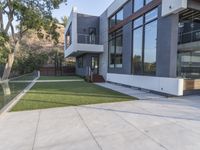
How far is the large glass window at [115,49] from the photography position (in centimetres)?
1445

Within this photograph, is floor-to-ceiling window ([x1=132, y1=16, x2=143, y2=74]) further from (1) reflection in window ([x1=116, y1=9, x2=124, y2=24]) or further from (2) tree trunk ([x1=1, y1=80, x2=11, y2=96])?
(2) tree trunk ([x1=1, y1=80, x2=11, y2=96])

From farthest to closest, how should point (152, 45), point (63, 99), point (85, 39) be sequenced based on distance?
point (85, 39)
point (152, 45)
point (63, 99)

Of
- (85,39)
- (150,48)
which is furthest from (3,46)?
(85,39)

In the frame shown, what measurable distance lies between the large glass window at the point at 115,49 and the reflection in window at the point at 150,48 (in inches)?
145

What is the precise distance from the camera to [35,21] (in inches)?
400

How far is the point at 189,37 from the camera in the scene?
11.4 meters

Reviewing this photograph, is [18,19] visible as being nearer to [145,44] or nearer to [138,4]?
[138,4]

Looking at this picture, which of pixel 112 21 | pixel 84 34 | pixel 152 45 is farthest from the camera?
pixel 84 34

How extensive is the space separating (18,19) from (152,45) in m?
7.65

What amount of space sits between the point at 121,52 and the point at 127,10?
2989mm

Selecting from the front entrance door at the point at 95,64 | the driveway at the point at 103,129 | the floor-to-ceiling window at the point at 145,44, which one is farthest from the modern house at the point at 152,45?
the driveway at the point at 103,129

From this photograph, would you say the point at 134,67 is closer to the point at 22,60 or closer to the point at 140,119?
the point at 140,119

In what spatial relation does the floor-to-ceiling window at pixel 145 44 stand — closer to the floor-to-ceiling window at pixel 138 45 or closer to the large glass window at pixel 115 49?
the floor-to-ceiling window at pixel 138 45

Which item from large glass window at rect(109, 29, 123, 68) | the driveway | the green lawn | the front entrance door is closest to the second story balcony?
the front entrance door
